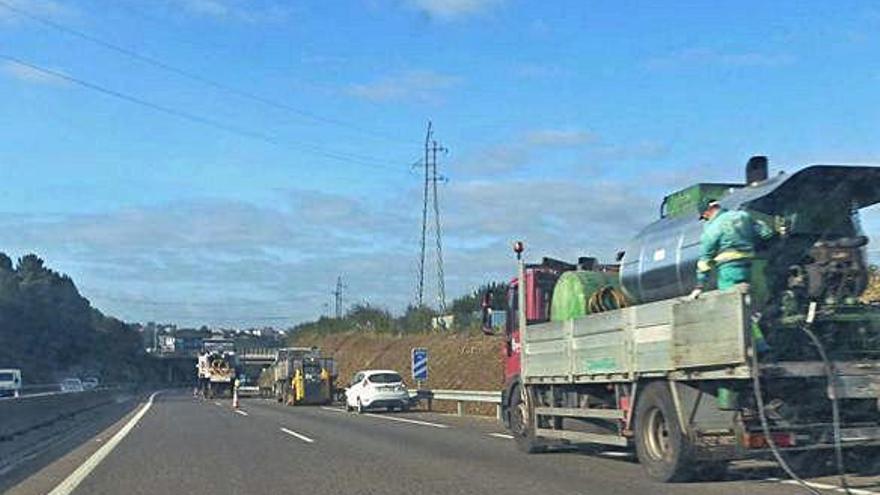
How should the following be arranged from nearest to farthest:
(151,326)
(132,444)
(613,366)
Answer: (613,366), (132,444), (151,326)

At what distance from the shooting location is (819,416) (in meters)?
11.5

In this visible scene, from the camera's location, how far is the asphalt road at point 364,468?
41.5ft

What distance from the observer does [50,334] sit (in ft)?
324

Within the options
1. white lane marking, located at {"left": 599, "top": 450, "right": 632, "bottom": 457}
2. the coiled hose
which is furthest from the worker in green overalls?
white lane marking, located at {"left": 599, "top": 450, "right": 632, "bottom": 457}

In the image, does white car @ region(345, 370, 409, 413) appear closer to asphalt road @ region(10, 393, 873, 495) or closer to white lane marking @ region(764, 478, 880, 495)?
asphalt road @ region(10, 393, 873, 495)

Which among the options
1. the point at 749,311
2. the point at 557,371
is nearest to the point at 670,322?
the point at 749,311

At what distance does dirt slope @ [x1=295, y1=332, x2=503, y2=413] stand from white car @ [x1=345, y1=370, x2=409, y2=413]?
2.54 m

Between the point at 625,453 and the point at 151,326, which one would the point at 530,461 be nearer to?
the point at 625,453

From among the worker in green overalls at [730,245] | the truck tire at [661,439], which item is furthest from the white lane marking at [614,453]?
the worker in green overalls at [730,245]

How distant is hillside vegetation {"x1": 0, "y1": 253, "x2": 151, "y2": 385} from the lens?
92.1 metres

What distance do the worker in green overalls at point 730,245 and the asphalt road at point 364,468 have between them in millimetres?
2208

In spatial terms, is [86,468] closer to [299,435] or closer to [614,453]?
[299,435]

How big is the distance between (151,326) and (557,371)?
167 meters

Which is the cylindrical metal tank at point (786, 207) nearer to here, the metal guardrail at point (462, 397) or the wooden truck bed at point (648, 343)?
the wooden truck bed at point (648, 343)
